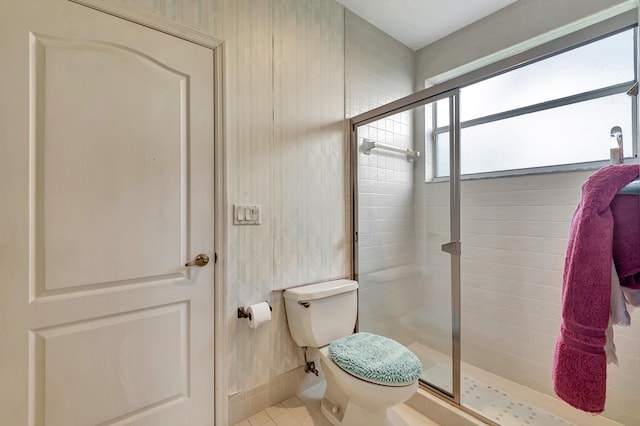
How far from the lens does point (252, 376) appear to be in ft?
5.01

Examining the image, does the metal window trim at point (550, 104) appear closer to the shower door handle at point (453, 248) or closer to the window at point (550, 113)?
the window at point (550, 113)

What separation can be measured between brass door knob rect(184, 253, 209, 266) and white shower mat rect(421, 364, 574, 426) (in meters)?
1.43

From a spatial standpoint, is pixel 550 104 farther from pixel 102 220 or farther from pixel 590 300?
pixel 102 220

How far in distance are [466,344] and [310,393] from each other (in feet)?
3.95

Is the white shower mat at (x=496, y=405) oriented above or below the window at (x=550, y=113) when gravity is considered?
below

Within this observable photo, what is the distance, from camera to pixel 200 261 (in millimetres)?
1362

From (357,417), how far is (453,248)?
101 centimetres

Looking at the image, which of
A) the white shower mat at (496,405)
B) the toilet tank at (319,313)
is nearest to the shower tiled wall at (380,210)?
the toilet tank at (319,313)

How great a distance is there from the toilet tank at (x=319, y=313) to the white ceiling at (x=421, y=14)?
1.95 meters

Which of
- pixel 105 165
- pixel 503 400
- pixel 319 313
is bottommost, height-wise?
pixel 503 400

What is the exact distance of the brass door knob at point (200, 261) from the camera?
1.35 meters

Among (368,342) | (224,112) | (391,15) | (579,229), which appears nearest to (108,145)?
(224,112)

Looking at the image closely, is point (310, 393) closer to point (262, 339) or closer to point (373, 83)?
point (262, 339)

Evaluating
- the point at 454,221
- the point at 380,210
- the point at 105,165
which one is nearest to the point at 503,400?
the point at 454,221
